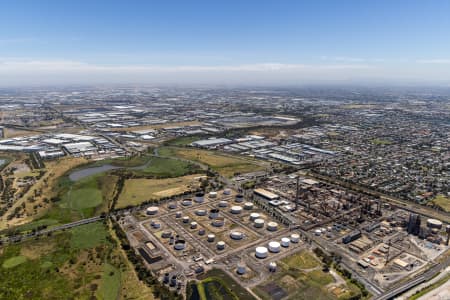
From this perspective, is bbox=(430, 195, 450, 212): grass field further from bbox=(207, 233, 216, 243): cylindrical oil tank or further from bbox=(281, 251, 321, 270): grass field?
bbox=(207, 233, 216, 243): cylindrical oil tank

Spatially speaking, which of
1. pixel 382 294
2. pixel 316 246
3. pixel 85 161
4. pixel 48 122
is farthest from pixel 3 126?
pixel 382 294

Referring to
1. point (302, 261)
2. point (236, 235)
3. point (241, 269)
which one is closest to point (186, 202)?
point (236, 235)

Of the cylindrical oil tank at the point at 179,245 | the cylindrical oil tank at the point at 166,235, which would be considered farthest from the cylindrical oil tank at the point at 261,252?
the cylindrical oil tank at the point at 166,235

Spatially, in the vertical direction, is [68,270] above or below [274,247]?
below

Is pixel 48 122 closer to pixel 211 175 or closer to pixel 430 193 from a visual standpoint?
pixel 211 175

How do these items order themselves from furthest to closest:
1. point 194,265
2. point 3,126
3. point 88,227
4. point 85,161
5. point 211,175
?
point 3,126 → point 85,161 → point 211,175 → point 88,227 → point 194,265

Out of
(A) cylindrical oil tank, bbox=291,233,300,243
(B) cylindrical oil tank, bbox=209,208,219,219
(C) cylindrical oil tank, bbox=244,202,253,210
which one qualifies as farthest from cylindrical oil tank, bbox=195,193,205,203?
(A) cylindrical oil tank, bbox=291,233,300,243

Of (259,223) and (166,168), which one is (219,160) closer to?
(166,168)
